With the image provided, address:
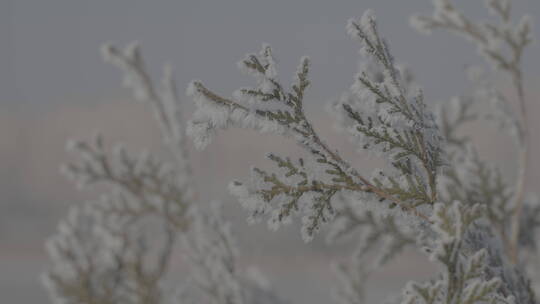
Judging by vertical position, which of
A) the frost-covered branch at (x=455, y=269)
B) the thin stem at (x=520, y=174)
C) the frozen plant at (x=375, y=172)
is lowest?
the frost-covered branch at (x=455, y=269)

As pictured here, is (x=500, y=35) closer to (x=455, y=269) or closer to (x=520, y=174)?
(x=520, y=174)

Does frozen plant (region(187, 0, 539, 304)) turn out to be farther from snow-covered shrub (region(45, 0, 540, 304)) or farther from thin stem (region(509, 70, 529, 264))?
thin stem (region(509, 70, 529, 264))

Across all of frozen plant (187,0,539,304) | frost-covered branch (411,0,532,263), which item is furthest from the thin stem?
frozen plant (187,0,539,304)

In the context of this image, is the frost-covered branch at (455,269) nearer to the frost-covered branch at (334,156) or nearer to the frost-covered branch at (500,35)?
the frost-covered branch at (334,156)

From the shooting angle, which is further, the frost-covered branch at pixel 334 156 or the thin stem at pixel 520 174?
the thin stem at pixel 520 174

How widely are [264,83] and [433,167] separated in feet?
2.01

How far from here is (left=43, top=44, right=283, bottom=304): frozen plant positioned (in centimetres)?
404

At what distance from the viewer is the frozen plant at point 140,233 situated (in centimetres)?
404

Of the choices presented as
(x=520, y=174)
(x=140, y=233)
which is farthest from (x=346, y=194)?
(x=140, y=233)

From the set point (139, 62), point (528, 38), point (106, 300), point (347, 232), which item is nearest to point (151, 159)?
point (139, 62)

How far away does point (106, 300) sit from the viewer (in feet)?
17.4

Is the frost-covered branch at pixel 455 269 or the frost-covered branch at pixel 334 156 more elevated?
the frost-covered branch at pixel 334 156

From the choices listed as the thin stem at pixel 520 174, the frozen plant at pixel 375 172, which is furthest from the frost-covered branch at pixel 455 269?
the thin stem at pixel 520 174

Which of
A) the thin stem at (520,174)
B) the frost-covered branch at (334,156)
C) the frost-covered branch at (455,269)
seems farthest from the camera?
the thin stem at (520,174)
